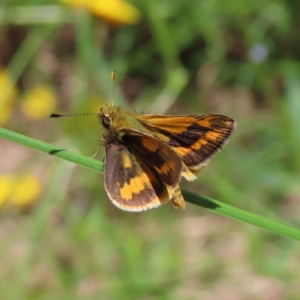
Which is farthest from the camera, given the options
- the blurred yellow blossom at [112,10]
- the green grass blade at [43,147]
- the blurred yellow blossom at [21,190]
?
the blurred yellow blossom at [21,190]

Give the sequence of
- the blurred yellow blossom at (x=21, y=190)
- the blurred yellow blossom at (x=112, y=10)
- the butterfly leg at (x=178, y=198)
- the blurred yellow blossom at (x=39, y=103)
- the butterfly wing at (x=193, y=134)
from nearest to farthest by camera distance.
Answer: the butterfly leg at (x=178, y=198)
the butterfly wing at (x=193, y=134)
the blurred yellow blossom at (x=112, y=10)
the blurred yellow blossom at (x=21, y=190)
the blurred yellow blossom at (x=39, y=103)

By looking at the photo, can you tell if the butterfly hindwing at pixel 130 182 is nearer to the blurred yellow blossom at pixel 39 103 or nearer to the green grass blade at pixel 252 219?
the green grass blade at pixel 252 219

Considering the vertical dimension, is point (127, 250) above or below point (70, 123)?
below

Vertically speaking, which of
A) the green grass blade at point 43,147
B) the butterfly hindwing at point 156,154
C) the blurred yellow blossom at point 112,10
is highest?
the blurred yellow blossom at point 112,10

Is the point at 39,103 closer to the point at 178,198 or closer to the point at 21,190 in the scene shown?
the point at 21,190

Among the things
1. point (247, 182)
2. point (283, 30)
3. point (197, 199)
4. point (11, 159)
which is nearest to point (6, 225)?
point (11, 159)

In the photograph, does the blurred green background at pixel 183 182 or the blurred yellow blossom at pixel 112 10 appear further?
the blurred yellow blossom at pixel 112 10

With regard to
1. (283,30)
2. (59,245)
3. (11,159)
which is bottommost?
(59,245)

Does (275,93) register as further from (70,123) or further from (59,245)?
(59,245)

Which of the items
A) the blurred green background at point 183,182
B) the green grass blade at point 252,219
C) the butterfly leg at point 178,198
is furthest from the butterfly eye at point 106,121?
the blurred green background at point 183,182
